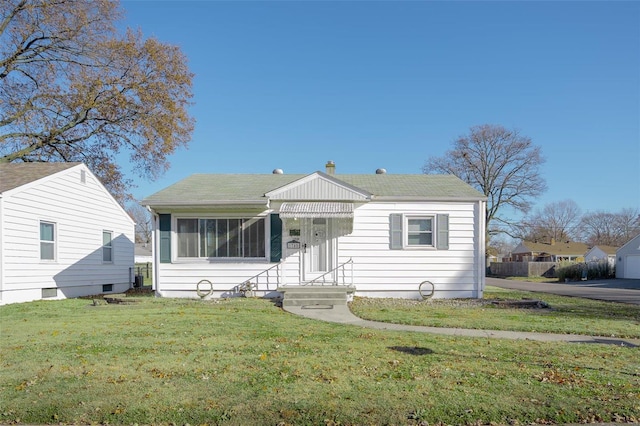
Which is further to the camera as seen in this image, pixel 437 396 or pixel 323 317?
pixel 323 317

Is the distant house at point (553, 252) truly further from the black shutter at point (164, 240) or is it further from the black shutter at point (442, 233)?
the black shutter at point (164, 240)

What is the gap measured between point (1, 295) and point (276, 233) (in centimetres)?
811

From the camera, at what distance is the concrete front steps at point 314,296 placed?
13.1m

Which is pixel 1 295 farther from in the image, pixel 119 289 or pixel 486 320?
pixel 486 320

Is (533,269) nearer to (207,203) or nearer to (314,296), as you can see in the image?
(314,296)

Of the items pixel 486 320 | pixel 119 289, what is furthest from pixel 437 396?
pixel 119 289

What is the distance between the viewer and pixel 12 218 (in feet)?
47.3

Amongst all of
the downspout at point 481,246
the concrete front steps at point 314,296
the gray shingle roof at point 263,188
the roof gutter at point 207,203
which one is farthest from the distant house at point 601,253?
the roof gutter at point 207,203

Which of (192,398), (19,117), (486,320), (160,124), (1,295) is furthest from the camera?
(160,124)

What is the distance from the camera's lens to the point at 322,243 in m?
15.1

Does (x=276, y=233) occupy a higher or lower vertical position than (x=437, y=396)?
higher

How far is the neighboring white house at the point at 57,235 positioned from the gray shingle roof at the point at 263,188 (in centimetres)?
395

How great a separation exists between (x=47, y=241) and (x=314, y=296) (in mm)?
9442

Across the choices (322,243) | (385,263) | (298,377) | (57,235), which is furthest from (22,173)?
(298,377)
